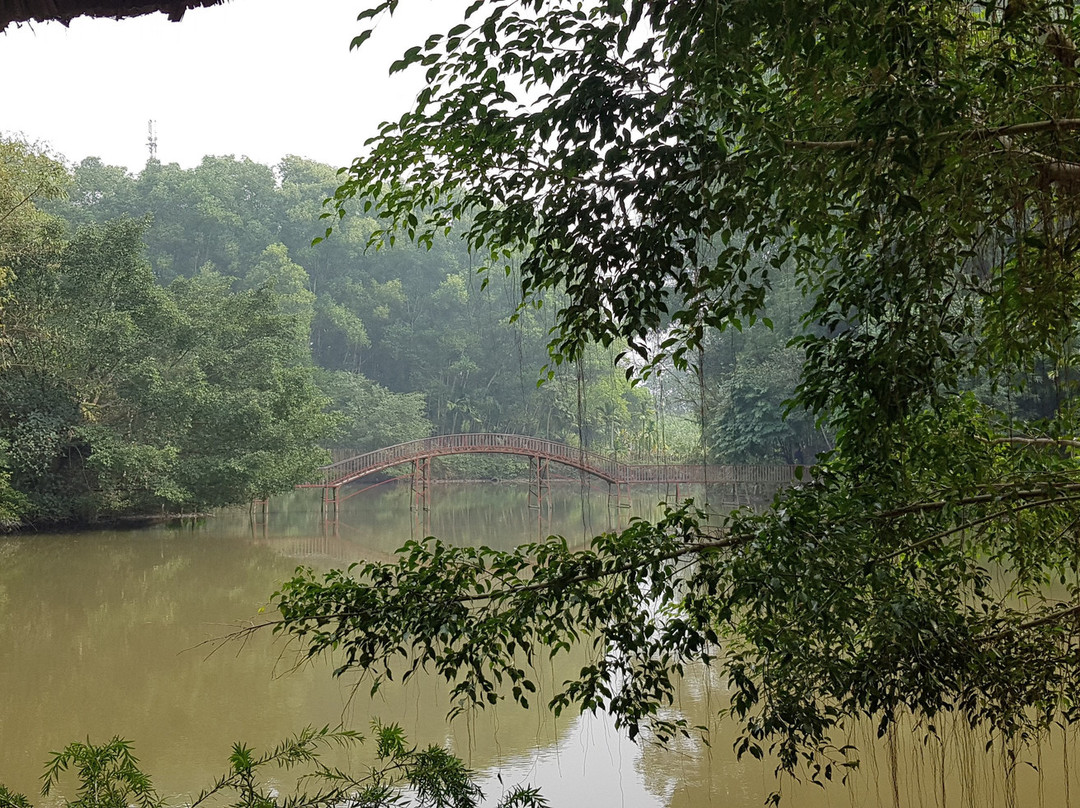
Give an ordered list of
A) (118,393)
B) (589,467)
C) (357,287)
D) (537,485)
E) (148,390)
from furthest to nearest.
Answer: (357,287)
(537,485)
(589,467)
(118,393)
(148,390)

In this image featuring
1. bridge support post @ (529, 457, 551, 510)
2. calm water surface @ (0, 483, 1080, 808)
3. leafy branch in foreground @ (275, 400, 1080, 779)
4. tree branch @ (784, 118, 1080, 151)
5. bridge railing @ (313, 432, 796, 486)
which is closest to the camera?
tree branch @ (784, 118, 1080, 151)

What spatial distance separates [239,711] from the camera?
23.7 ft

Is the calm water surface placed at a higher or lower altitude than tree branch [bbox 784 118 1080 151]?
lower

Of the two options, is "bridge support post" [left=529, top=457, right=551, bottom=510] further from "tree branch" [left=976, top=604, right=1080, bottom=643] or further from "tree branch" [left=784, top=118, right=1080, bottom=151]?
"tree branch" [left=784, top=118, right=1080, bottom=151]

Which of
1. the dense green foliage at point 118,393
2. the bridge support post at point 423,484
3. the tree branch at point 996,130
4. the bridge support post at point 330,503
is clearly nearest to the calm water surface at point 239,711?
the dense green foliage at point 118,393

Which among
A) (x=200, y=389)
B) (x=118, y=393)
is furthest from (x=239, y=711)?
(x=118, y=393)

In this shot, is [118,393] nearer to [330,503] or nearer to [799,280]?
[330,503]

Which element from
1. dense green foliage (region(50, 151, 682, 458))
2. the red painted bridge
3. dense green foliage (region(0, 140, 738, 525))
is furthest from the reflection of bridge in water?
dense green foliage (region(50, 151, 682, 458))

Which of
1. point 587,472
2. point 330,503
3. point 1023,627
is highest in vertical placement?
point 587,472

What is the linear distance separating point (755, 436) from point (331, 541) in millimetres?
9052

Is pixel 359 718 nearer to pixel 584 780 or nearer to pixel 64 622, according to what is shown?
pixel 584 780

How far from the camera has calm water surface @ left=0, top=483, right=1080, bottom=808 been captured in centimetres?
534

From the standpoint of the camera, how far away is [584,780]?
5789mm

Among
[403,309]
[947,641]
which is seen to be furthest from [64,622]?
[403,309]
